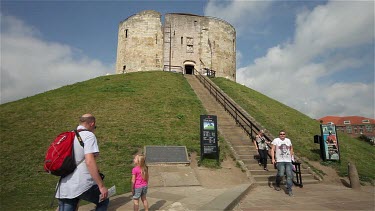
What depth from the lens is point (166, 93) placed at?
20109 mm

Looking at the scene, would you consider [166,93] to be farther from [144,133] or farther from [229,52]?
[229,52]

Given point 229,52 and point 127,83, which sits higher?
point 229,52

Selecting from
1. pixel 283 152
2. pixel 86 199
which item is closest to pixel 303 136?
pixel 283 152

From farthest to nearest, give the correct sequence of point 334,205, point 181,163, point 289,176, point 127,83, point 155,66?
1. point 155,66
2. point 127,83
3. point 181,163
4. point 289,176
5. point 334,205

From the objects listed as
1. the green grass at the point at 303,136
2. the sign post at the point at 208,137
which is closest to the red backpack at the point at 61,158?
the sign post at the point at 208,137

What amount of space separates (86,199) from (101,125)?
427 inches

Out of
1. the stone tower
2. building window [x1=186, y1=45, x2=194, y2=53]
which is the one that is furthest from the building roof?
building window [x1=186, y1=45, x2=194, y2=53]

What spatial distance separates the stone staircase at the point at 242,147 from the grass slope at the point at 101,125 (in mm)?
1291

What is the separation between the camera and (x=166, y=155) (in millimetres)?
10461

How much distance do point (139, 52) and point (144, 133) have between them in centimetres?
2324

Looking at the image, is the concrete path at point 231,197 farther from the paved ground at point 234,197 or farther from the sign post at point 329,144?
the sign post at point 329,144

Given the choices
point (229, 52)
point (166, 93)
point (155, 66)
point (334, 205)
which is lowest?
point (334, 205)

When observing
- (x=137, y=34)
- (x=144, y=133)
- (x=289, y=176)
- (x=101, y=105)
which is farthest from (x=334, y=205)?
(x=137, y=34)

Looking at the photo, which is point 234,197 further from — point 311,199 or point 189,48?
point 189,48
